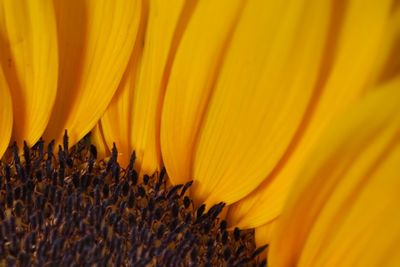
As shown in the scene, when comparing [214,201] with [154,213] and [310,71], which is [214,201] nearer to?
[154,213]

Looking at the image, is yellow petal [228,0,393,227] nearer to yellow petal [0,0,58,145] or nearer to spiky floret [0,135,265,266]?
spiky floret [0,135,265,266]

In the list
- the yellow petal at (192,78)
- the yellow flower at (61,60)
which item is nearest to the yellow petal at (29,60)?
the yellow flower at (61,60)

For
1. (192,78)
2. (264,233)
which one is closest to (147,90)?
(192,78)

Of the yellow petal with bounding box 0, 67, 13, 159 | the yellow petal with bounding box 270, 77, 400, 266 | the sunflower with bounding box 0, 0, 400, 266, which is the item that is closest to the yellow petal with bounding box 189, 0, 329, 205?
the sunflower with bounding box 0, 0, 400, 266

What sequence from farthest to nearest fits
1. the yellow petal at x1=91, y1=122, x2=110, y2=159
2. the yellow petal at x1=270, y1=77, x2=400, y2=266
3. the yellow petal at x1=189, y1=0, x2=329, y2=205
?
the yellow petal at x1=91, y1=122, x2=110, y2=159 → the yellow petal at x1=189, y1=0, x2=329, y2=205 → the yellow petal at x1=270, y1=77, x2=400, y2=266

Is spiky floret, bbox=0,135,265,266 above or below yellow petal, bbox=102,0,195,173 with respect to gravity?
below

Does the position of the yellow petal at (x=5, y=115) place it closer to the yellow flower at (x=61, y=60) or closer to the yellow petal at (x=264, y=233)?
the yellow flower at (x=61, y=60)
